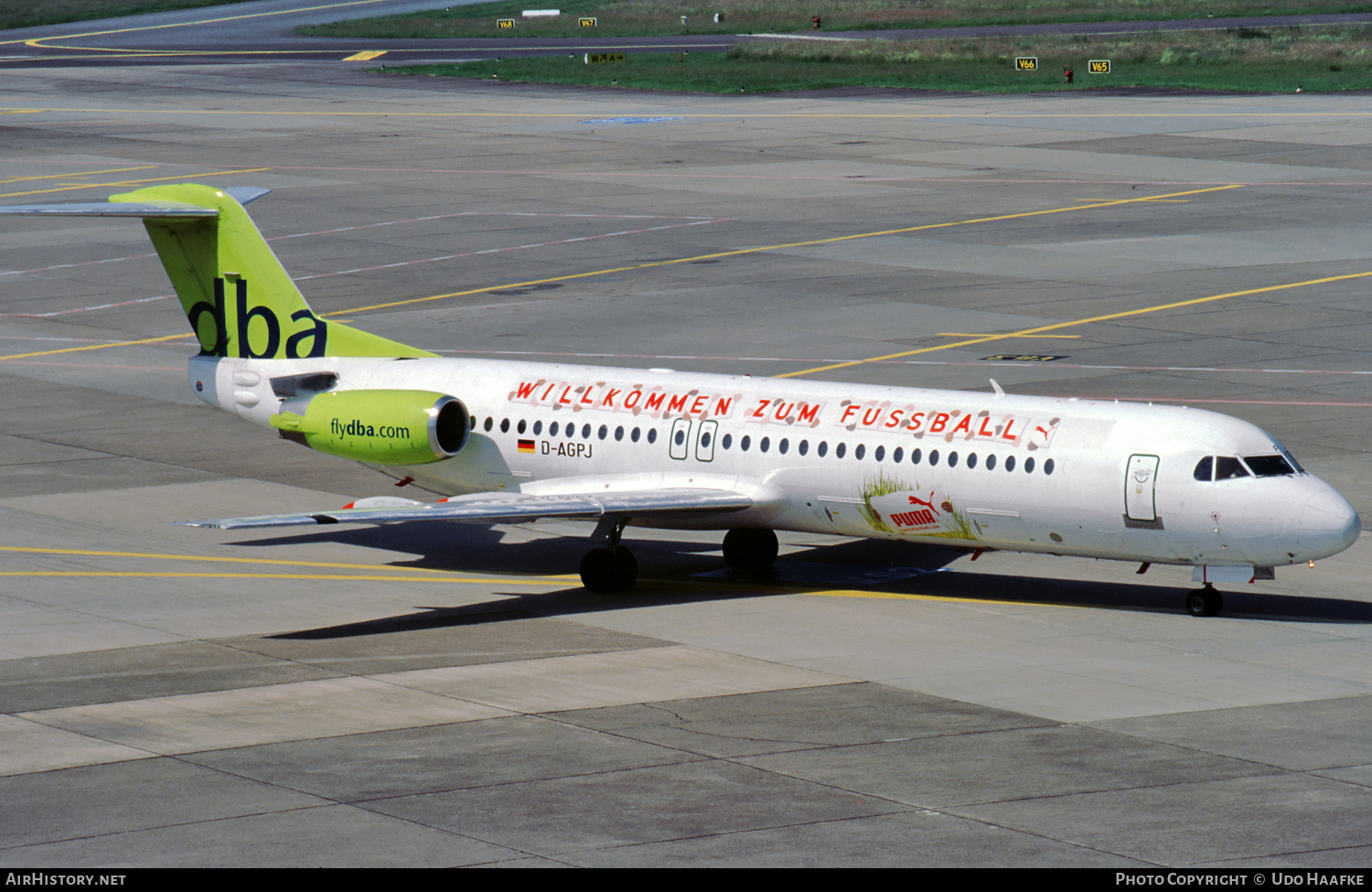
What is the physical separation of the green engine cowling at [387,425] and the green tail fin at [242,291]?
1871 mm

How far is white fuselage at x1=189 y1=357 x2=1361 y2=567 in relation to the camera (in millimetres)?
28094

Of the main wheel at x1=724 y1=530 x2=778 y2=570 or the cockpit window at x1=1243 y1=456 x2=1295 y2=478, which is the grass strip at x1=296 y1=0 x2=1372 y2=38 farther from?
the cockpit window at x1=1243 y1=456 x2=1295 y2=478

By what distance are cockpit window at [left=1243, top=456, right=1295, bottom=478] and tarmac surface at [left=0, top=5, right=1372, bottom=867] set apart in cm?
222

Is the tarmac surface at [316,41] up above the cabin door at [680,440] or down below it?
above

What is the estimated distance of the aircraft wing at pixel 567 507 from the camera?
99.8 ft

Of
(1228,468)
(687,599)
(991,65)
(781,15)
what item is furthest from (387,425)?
(781,15)

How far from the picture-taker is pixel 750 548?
3303cm

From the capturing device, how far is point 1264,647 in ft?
89.2

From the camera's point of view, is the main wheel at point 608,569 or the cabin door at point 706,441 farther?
the cabin door at point 706,441

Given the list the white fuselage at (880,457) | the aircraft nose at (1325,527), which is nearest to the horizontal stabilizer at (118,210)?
the white fuselage at (880,457)

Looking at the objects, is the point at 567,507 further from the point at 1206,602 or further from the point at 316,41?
the point at 316,41

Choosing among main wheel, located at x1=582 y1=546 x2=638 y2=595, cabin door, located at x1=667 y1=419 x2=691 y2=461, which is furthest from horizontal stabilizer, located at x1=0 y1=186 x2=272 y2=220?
main wheel, located at x1=582 y1=546 x2=638 y2=595

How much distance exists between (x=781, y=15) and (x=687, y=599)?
12788 centimetres

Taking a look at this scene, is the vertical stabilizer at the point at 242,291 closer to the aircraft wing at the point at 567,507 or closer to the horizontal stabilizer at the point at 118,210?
the horizontal stabilizer at the point at 118,210
